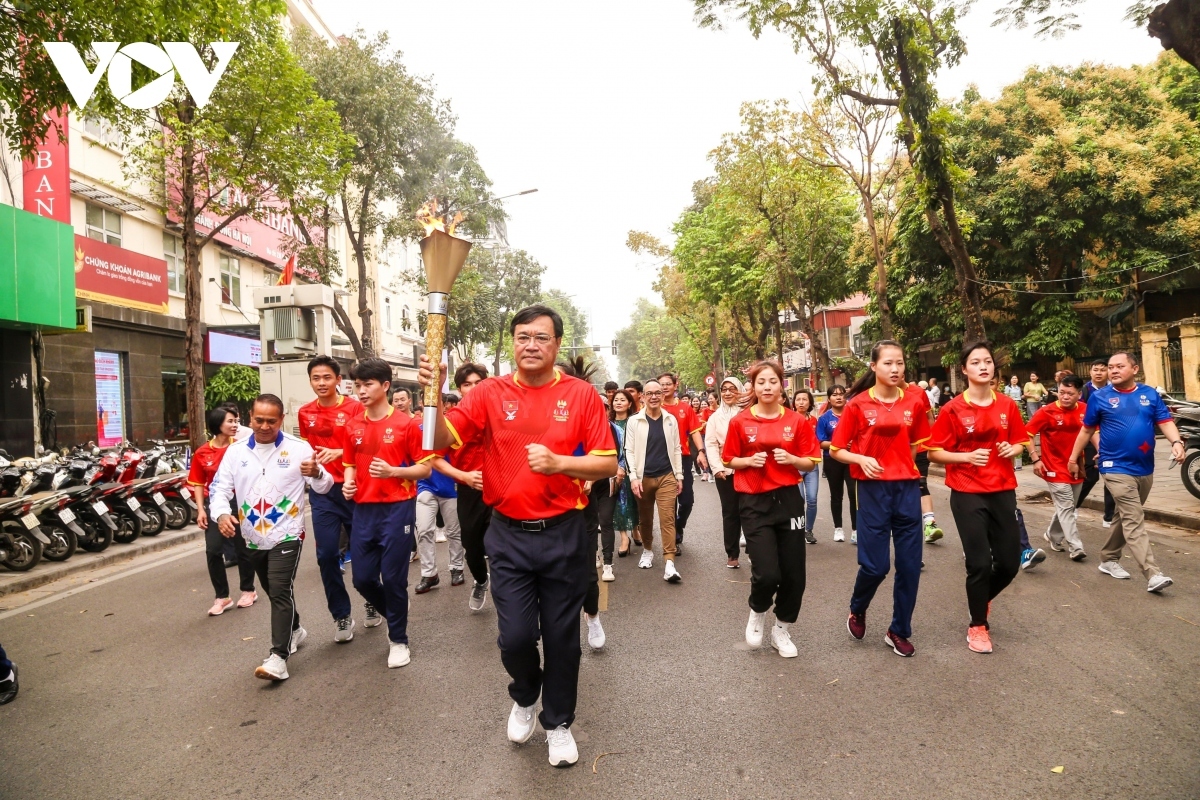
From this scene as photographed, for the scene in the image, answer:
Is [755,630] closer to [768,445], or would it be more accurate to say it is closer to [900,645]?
[900,645]

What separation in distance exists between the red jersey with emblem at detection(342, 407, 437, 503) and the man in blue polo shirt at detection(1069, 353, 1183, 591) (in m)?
5.16

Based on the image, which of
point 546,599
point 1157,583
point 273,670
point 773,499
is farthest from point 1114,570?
point 273,670

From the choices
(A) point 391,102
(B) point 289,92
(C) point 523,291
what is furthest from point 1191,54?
(C) point 523,291

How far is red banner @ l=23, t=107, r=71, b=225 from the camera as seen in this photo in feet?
49.0

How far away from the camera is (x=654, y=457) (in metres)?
7.33

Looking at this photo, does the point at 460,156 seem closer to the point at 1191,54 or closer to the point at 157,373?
the point at 157,373

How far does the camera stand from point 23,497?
810 centimetres

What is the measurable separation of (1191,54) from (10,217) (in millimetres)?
15725

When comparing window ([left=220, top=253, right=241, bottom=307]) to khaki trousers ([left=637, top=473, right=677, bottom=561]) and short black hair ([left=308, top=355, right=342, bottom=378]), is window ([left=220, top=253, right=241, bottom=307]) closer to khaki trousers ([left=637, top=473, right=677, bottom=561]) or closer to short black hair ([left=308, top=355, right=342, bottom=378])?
short black hair ([left=308, top=355, right=342, bottom=378])

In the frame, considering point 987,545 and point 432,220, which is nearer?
point 432,220

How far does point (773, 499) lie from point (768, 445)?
0.33 meters

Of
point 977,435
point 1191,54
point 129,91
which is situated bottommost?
point 977,435

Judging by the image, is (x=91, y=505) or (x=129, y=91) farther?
(x=91, y=505)

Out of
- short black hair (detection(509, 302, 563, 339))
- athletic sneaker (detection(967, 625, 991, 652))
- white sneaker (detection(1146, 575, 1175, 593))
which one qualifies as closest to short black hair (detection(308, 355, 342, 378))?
short black hair (detection(509, 302, 563, 339))
